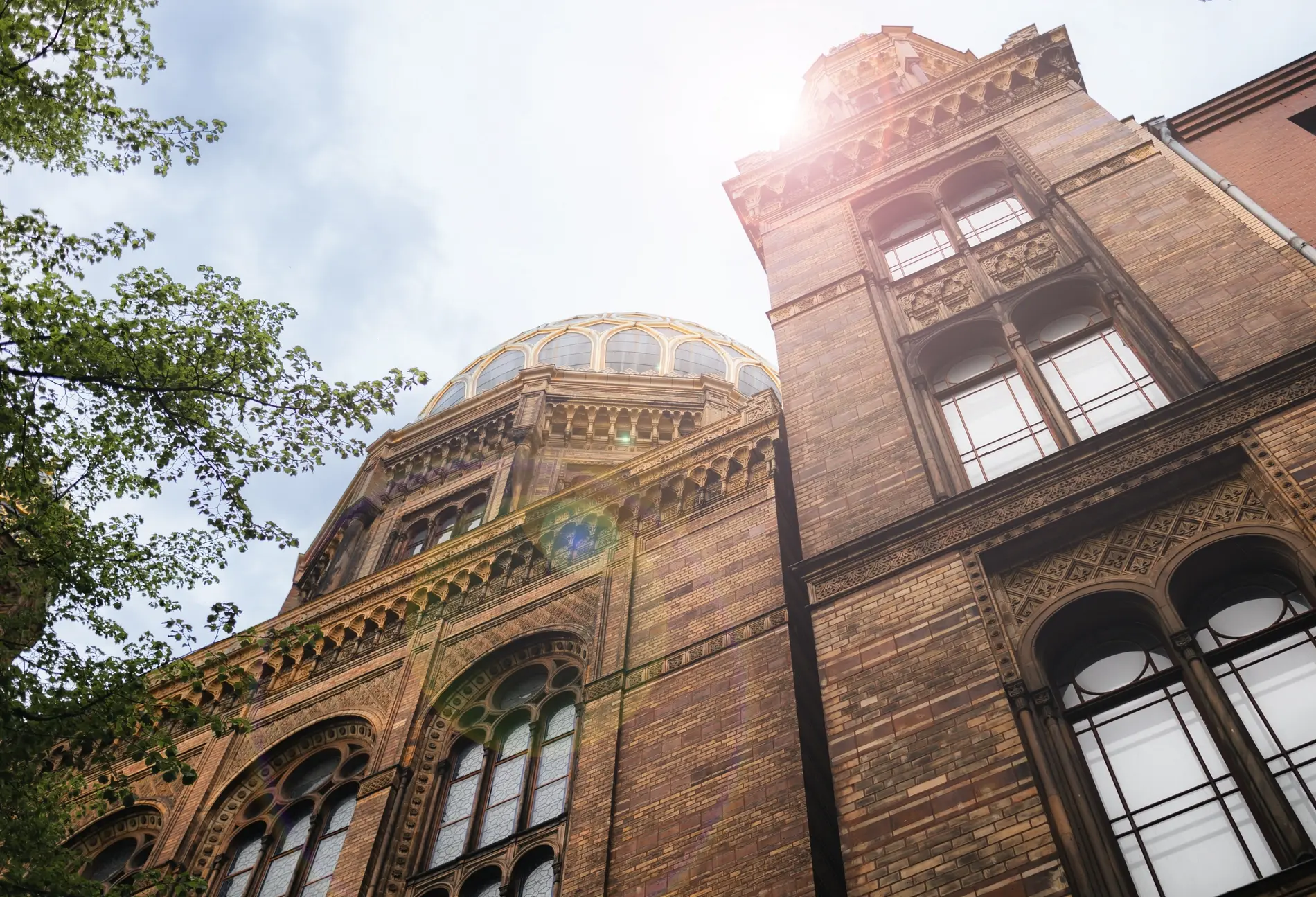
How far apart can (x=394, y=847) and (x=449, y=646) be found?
3.32 meters

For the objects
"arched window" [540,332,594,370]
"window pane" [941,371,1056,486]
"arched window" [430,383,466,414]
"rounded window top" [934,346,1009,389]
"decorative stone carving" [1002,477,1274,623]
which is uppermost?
"arched window" [540,332,594,370]

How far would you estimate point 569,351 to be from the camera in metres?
31.1

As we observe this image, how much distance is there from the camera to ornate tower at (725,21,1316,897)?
870 cm

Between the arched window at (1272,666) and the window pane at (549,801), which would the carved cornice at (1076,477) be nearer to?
the arched window at (1272,666)

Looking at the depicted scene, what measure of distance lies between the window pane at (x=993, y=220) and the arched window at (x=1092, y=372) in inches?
118

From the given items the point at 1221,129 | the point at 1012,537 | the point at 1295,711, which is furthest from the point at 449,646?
the point at 1221,129

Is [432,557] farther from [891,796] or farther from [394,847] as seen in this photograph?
[891,796]

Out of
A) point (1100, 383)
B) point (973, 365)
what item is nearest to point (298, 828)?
point (973, 365)

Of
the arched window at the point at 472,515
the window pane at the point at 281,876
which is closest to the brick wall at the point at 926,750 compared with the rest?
the window pane at the point at 281,876

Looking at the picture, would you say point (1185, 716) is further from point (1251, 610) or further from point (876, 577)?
point (876, 577)

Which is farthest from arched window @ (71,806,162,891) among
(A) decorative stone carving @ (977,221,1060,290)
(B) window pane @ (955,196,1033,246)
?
(B) window pane @ (955,196,1033,246)

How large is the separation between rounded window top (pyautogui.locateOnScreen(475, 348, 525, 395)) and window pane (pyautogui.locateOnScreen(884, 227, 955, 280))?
1309 centimetres

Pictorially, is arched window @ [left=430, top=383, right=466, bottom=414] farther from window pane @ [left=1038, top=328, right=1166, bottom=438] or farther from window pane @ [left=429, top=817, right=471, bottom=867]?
window pane @ [left=1038, top=328, right=1166, bottom=438]

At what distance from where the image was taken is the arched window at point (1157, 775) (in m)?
8.29
